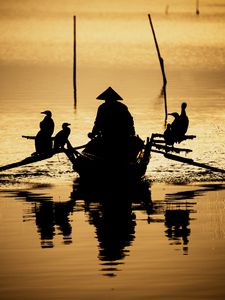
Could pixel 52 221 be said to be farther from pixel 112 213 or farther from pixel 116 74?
pixel 116 74

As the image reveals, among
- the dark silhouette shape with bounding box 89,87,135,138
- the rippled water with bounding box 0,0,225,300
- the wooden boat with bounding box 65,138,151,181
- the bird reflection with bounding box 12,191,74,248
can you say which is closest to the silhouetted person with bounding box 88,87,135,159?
the dark silhouette shape with bounding box 89,87,135,138

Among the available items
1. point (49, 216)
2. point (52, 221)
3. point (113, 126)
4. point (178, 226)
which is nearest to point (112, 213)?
point (49, 216)

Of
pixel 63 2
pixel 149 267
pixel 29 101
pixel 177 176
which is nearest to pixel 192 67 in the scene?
pixel 29 101

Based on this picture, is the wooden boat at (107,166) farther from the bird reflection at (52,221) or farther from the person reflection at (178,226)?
the person reflection at (178,226)

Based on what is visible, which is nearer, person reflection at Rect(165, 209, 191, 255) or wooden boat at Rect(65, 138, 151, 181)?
person reflection at Rect(165, 209, 191, 255)

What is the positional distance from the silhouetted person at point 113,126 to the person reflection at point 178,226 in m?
2.73

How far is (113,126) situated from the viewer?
22.8m

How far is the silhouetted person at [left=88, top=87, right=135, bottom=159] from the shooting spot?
887 inches

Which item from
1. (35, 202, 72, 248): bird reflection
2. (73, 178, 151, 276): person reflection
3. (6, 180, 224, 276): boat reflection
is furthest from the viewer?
(35, 202, 72, 248): bird reflection

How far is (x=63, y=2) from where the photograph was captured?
13675 centimetres

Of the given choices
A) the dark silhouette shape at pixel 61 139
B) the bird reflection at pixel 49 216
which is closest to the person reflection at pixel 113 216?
the bird reflection at pixel 49 216

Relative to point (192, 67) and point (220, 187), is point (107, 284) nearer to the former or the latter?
point (220, 187)

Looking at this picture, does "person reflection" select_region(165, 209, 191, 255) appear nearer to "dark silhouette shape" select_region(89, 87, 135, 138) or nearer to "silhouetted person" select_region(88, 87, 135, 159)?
"silhouetted person" select_region(88, 87, 135, 159)

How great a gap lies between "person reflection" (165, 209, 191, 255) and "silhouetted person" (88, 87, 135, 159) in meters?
2.73
